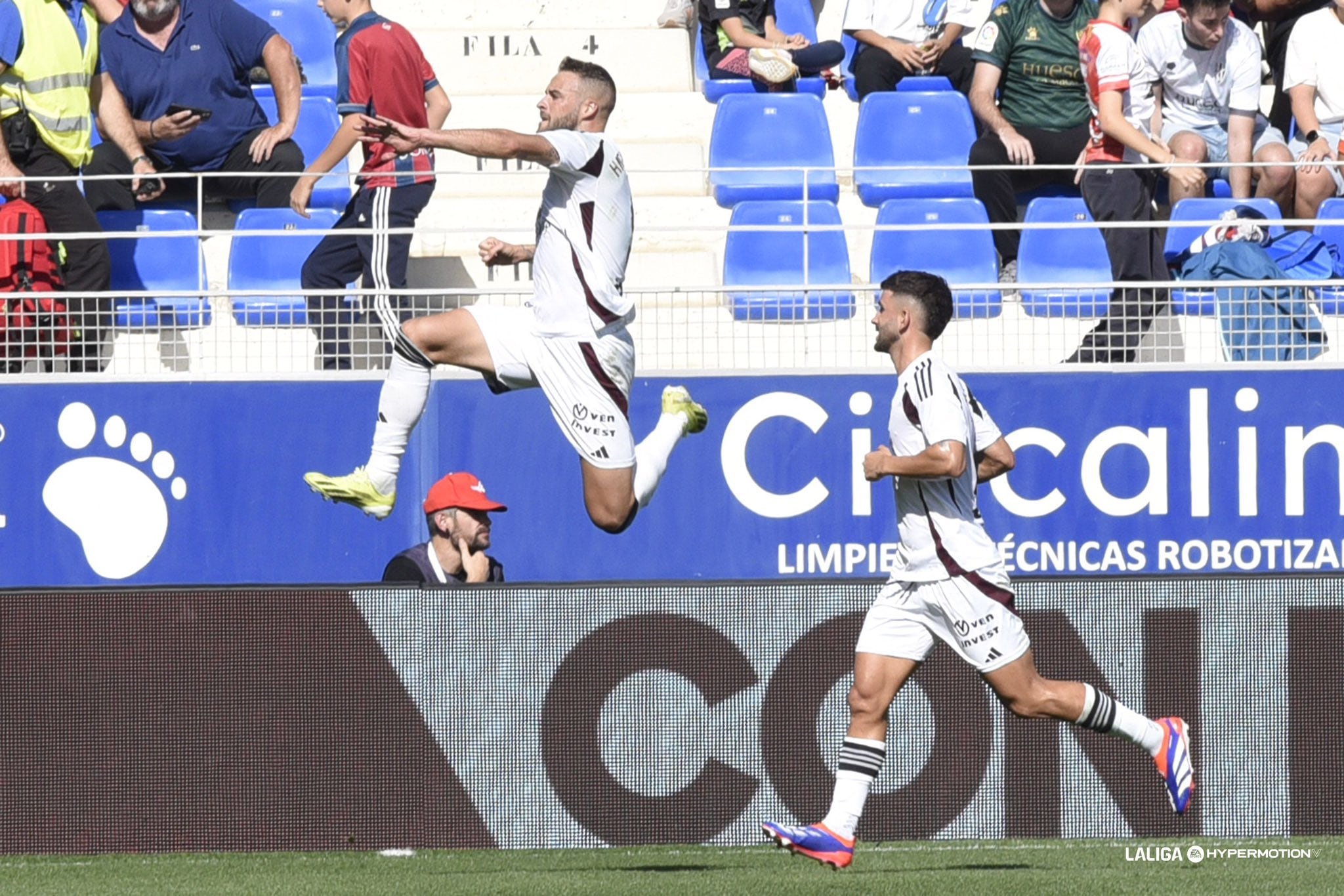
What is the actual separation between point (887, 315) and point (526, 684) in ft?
6.63

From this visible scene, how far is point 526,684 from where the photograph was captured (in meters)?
7.48

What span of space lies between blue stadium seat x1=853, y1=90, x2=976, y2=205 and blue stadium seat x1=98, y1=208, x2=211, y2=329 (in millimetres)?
4154

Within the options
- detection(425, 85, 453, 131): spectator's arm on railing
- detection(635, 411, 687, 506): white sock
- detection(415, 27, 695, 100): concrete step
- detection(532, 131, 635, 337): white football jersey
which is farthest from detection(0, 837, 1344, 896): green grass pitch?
detection(415, 27, 695, 100): concrete step

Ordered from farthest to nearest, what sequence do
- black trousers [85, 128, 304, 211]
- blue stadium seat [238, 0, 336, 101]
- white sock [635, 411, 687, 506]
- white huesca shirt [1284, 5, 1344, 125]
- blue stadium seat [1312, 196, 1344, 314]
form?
blue stadium seat [238, 0, 336, 101] → white huesca shirt [1284, 5, 1344, 125] → black trousers [85, 128, 304, 211] → blue stadium seat [1312, 196, 1344, 314] → white sock [635, 411, 687, 506]

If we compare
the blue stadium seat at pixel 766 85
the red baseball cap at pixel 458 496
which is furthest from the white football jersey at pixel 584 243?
the blue stadium seat at pixel 766 85

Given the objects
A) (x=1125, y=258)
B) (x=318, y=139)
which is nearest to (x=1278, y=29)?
(x=1125, y=258)

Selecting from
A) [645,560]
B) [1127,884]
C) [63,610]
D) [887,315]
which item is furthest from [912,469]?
[645,560]

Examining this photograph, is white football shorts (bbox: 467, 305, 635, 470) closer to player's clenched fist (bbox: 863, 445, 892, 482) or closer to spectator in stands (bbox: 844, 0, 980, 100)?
player's clenched fist (bbox: 863, 445, 892, 482)

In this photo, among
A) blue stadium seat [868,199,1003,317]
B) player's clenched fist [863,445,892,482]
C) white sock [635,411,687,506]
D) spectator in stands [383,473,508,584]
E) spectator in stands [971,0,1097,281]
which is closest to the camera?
player's clenched fist [863,445,892,482]

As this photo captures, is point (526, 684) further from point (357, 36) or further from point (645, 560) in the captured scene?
Result: point (357, 36)

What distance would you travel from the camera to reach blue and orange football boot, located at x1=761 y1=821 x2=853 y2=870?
628 centimetres

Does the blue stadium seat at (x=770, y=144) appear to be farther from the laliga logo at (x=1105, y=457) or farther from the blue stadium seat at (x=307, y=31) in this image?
the blue stadium seat at (x=307, y=31)

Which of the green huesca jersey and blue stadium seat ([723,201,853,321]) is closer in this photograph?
blue stadium seat ([723,201,853,321])

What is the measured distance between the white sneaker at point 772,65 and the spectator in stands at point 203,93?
2981 millimetres
